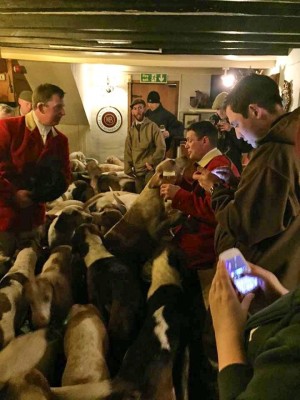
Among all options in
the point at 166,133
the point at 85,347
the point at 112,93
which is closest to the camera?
the point at 85,347

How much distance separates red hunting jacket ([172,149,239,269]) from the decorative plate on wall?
7004 mm

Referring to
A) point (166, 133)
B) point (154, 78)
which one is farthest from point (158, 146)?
point (154, 78)

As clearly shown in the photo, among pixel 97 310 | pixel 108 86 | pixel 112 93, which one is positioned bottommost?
pixel 97 310

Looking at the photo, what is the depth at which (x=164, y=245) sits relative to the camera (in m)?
2.93

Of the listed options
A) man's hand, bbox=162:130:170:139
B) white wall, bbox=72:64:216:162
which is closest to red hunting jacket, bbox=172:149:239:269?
man's hand, bbox=162:130:170:139

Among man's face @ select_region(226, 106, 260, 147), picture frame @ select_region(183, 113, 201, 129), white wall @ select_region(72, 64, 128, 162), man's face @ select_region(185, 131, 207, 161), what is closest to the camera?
man's face @ select_region(226, 106, 260, 147)

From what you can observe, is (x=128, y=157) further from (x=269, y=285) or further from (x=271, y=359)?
(x=271, y=359)

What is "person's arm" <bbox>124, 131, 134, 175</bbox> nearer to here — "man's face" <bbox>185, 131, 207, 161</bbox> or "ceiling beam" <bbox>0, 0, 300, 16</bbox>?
"ceiling beam" <bbox>0, 0, 300, 16</bbox>

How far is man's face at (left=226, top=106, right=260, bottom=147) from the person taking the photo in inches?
71.2

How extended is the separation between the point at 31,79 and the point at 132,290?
615cm

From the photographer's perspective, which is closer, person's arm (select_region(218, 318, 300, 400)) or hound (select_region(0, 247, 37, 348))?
person's arm (select_region(218, 318, 300, 400))

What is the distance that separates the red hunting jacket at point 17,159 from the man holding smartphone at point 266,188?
65.9 inches

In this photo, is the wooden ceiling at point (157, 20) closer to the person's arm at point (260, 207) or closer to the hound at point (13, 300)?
the person's arm at point (260, 207)

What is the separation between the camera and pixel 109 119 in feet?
31.1
